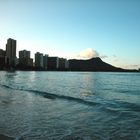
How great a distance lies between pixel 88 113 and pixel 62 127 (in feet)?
14.9

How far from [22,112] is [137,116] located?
7.06 m

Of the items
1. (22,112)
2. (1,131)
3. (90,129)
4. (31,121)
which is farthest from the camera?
(22,112)

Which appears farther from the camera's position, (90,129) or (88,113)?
(88,113)

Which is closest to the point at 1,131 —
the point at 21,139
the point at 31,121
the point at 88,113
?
the point at 21,139

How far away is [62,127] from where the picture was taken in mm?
12711

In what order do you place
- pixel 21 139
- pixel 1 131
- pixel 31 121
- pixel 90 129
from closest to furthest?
pixel 21 139 < pixel 1 131 < pixel 90 129 < pixel 31 121

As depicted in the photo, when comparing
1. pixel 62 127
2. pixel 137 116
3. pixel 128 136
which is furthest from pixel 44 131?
pixel 137 116

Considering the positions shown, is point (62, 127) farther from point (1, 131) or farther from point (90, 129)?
point (1, 131)

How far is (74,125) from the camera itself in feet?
43.4

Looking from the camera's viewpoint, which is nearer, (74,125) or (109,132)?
(109,132)

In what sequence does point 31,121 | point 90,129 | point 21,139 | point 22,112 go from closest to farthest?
1. point 21,139
2. point 90,129
3. point 31,121
4. point 22,112

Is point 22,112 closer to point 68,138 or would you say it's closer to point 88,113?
point 88,113

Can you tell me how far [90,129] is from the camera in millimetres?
12578

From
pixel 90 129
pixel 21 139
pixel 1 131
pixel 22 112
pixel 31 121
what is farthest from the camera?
pixel 22 112
